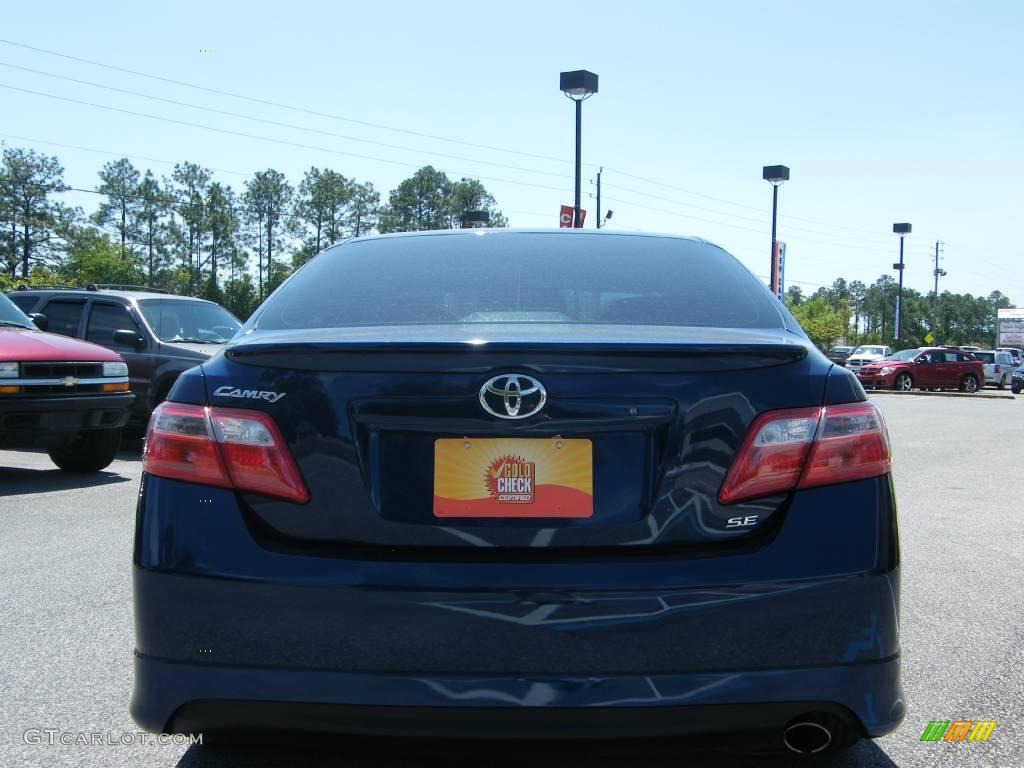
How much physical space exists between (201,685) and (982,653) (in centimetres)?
319

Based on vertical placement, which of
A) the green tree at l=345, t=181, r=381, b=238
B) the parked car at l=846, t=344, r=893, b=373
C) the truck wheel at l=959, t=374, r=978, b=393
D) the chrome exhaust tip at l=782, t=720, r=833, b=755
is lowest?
the truck wheel at l=959, t=374, r=978, b=393

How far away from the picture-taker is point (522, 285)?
294 centimetres

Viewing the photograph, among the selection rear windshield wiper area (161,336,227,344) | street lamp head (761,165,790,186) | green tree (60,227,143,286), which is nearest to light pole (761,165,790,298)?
street lamp head (761,165,790,186)

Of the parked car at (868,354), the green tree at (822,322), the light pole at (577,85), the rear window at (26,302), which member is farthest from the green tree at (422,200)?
the rear window at (26,302)

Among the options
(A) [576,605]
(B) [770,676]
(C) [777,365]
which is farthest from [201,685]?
(C) [777,365]

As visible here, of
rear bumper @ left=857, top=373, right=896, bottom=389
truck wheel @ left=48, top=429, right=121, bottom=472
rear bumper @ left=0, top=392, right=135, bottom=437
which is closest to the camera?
rear bumper @ left=0, top=392, right=135, bottom=437

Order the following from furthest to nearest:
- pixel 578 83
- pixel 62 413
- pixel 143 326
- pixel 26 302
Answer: pixel 578 83 < pixel 26 302 < pixel 143 326 < pixel 62 413

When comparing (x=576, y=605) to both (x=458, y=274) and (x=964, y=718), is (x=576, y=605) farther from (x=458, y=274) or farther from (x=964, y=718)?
(x=964, y=718)

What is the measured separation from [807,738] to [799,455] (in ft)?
2.13

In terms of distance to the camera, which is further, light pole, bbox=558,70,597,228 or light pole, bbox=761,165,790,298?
light pole, bbox=761,165,790,298

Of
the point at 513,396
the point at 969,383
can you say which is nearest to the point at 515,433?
the point at 513,396

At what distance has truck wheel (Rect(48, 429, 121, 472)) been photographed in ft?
30.7

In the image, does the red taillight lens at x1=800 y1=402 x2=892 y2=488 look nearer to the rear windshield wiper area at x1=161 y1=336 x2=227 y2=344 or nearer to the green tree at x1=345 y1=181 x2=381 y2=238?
the rear windshield wiper area at x1=161 y1=336 x2=227 y2=344

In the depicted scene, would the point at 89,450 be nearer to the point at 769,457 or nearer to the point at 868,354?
the point at 769,457
